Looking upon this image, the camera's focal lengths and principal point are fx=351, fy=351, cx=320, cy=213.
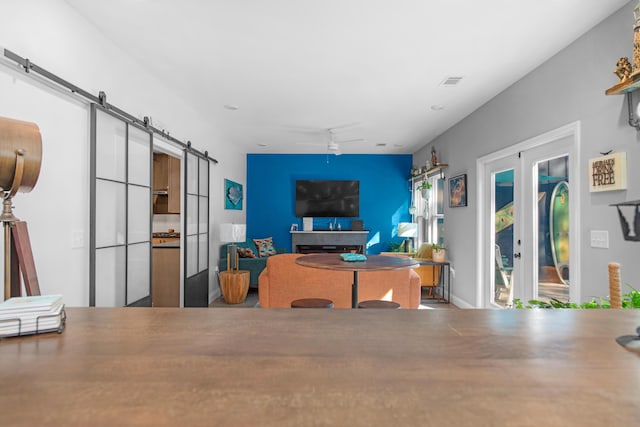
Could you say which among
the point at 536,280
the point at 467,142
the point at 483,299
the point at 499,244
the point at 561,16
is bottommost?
the point at 483,299

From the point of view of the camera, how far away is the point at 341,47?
109 inches

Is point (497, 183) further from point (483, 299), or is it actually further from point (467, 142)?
point (483, 299)

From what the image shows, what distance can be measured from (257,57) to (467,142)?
301 cm

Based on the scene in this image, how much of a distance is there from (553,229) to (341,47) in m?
2.35

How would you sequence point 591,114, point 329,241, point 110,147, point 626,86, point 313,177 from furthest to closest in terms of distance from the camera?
point 313,177
point 329,241
point 110,147
point 591,114
point 626,86

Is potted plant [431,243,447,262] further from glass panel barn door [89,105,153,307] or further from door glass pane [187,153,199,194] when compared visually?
glass panel barn door [89,105,153,307]

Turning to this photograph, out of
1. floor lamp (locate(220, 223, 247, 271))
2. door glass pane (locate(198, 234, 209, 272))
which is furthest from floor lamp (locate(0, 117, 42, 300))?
floor lamp (locate(220, 223, 247, 271))

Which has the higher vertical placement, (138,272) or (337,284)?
(138,272)

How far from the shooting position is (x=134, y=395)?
1.56ft

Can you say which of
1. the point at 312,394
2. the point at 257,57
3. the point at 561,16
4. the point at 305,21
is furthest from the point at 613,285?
the point at 257,57

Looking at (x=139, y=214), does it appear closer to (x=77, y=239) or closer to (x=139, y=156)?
(x=139, y=156)

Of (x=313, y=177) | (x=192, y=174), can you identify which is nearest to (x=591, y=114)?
(x=192, y=174)

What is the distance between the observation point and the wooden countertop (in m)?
0.43

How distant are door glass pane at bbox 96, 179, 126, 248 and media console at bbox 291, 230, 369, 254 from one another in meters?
4.37
